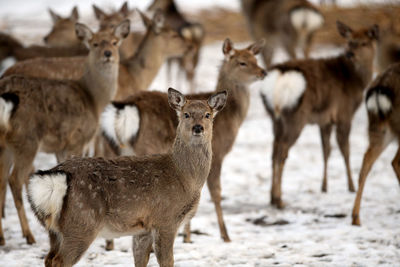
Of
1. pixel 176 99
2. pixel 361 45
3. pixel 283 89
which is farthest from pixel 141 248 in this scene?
pixel 361 45

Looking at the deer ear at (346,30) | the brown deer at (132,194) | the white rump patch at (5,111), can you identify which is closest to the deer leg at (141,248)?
the brown deer at (132,194)

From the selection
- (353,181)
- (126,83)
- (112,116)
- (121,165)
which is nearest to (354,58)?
(353,181)

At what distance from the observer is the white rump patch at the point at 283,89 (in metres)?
6.81

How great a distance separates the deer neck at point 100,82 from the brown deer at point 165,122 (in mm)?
970

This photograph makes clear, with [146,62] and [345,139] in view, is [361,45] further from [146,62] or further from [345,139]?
[146,62]

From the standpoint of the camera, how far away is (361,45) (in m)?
7.53

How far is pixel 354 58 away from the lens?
7527mm

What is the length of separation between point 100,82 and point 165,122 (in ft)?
4.61

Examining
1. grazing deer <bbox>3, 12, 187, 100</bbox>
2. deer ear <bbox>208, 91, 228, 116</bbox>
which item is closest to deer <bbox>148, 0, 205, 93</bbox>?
grazing deer <bbox>3, 12, 187, 100</bbox>

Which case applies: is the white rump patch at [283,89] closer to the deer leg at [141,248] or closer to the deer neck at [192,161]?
the deer neck at [192,161]

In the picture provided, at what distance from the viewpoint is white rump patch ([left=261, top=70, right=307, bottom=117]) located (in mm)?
6812

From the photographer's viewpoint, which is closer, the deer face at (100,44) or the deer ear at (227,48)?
the deer ear at (227,48)

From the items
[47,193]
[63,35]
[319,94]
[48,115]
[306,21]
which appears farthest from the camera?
[306,21]

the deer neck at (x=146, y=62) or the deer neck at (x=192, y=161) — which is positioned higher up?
the deer neck at (x=146, y=62)
